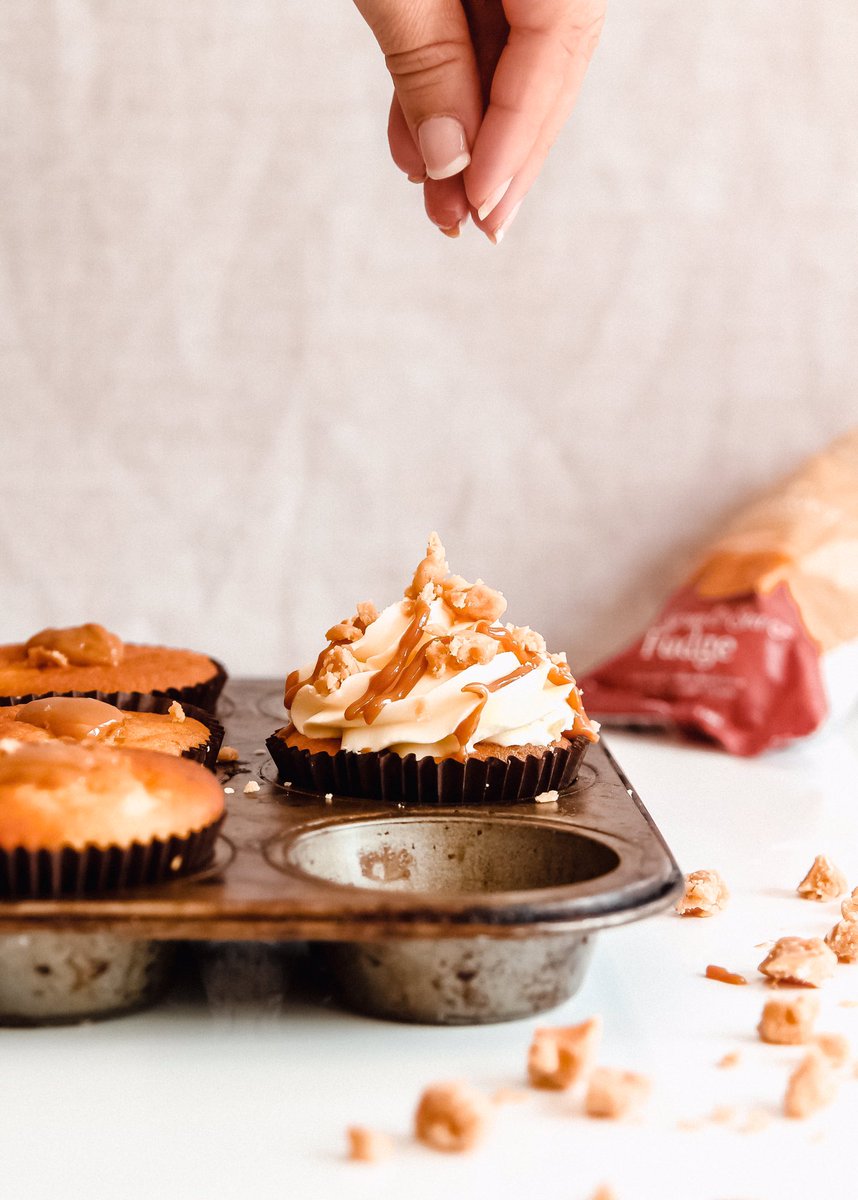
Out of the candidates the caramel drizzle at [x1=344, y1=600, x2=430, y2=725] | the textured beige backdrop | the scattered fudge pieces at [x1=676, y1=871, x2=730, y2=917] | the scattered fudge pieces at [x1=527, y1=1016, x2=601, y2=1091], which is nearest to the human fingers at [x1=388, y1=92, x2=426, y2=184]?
the caramel drizzle at [x1=344, y1=600, x2=430, y2=725]

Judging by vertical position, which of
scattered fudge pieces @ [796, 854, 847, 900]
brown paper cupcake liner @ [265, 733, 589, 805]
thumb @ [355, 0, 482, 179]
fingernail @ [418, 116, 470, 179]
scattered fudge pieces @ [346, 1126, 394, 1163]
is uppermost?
thumb @ [355, 0, 482, 179]

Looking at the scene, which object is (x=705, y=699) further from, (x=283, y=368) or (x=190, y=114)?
(x=190, y=114)

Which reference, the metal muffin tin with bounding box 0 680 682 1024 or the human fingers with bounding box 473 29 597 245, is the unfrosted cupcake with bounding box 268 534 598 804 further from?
the human fingers with bounding box 473 29 597 245

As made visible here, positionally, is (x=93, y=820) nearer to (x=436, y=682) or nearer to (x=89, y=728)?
(x=89, y=728)

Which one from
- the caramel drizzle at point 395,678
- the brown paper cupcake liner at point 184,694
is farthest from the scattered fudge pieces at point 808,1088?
the brown paper cupcake liner at point 184,694

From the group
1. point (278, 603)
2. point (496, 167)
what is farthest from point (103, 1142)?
point (278, 603)

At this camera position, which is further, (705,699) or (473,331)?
(473,331)

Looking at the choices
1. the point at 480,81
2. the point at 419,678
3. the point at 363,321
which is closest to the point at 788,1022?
the point at 419,678
